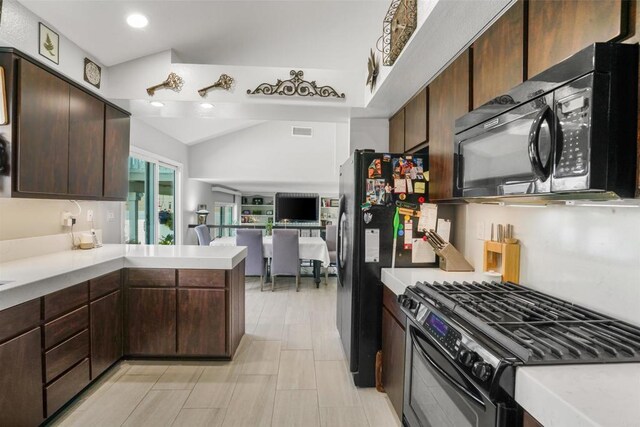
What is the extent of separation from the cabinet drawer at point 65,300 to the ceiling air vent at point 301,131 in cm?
497

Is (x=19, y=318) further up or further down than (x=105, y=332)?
further up

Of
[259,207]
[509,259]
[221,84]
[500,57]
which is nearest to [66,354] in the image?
[221,84]

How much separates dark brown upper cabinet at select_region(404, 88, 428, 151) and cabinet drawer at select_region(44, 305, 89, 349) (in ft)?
8.43

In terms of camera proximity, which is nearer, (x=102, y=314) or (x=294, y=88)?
(x=102, y=314)

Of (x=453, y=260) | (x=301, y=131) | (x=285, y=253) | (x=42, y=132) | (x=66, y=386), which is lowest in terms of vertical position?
(x=66, y=386)

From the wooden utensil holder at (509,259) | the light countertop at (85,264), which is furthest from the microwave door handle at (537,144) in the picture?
the light countertop at (85,264)

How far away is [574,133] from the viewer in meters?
0.92

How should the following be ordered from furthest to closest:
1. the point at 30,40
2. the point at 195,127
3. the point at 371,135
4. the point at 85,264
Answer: the point at 195,127 → the point at 371,135 → the point at 85,264 → the point at 30,40

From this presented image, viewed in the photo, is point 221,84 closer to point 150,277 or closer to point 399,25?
point 399,25

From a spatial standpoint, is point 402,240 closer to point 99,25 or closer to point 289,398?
point 289,398

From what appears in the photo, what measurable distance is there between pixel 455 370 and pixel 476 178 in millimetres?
834

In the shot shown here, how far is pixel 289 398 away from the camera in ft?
7.27

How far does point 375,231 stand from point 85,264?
1991mm

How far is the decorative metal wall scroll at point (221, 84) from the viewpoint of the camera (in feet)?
8.92
